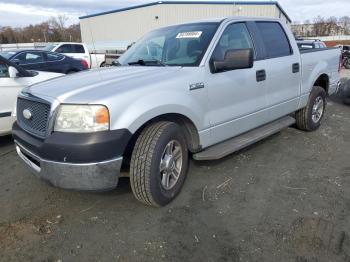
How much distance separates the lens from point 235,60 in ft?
12.3

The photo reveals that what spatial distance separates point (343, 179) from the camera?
166 inches

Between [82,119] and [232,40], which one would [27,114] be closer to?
[82,119]

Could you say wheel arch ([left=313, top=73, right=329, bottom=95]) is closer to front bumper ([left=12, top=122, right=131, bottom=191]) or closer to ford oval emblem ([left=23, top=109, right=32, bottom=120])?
front bumper ([left=12, top=122, right=131, bottom=191])

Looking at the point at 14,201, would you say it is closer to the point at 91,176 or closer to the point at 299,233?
the point at 91,176

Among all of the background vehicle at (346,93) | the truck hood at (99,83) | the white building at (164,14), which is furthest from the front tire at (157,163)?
the white building at (164,14)

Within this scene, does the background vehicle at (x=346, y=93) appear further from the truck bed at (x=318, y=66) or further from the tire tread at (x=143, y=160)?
the tire tread at (x=143, y=160)

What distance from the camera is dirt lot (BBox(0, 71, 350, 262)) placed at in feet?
9.50

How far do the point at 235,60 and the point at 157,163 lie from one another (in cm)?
136

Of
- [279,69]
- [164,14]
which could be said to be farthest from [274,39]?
[164,14]

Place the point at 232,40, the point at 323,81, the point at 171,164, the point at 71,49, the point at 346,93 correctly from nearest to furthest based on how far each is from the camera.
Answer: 1. the point at 171,164
2. the point at 232,40
3. the point at 323,81
4. the point at 346,93
5. the point at 71,49

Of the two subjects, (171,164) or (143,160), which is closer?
(143,160)

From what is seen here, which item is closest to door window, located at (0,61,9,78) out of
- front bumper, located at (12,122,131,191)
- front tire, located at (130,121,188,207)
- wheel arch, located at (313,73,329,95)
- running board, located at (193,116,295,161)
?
front bumper, located at (12,122,131,191)

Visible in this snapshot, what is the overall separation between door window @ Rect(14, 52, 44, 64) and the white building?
25.7 m

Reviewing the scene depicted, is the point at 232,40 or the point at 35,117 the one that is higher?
the point at 232,40
